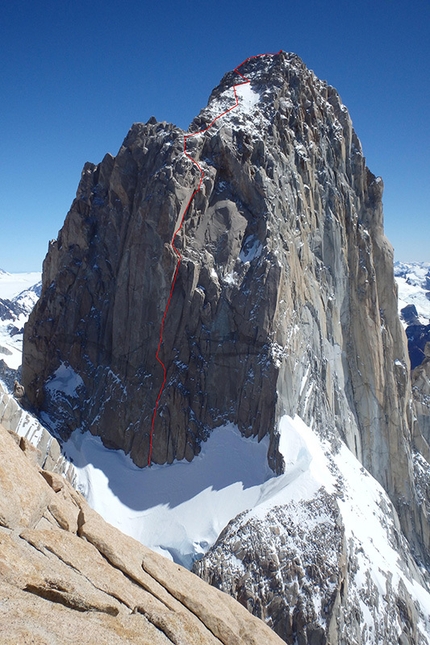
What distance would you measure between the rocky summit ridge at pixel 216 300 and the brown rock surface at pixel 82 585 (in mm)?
23790

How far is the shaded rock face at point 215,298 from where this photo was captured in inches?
1646

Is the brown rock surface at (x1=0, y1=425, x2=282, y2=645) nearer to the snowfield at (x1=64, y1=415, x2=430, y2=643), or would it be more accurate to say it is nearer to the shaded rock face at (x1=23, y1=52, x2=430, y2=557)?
the snowfield at (x1=64, y1=415, x2=430, y2=643)

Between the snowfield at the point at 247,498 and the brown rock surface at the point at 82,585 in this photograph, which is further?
the snowfield at the point at 247,498

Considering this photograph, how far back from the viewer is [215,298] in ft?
141

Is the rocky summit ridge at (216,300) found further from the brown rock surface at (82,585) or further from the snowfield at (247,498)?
the brown rock surface at (82,585)

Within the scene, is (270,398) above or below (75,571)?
above

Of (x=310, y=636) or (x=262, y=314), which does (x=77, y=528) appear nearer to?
(x=310, y=636)

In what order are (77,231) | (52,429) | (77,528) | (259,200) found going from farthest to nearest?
(77,231)
(259,200)
(52,429)
(77,528)

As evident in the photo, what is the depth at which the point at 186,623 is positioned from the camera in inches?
441

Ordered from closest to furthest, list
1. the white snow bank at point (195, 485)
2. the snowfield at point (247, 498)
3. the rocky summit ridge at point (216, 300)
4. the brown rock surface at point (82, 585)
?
the brown rock surface at point (82, 585) < the snowfield at point (247, 498) < the white snow bank at point (195, 485) < the rocky summit ridge at point (216, 300)

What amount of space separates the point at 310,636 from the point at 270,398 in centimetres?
1763

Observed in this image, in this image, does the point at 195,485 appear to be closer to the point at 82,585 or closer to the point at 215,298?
the point at 215,298

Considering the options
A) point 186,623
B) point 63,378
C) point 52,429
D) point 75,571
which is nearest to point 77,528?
point 75,571

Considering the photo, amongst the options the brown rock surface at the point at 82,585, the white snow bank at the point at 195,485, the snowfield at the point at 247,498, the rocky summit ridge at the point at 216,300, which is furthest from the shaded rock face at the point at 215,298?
the brown rock surface at the point at 82,585
